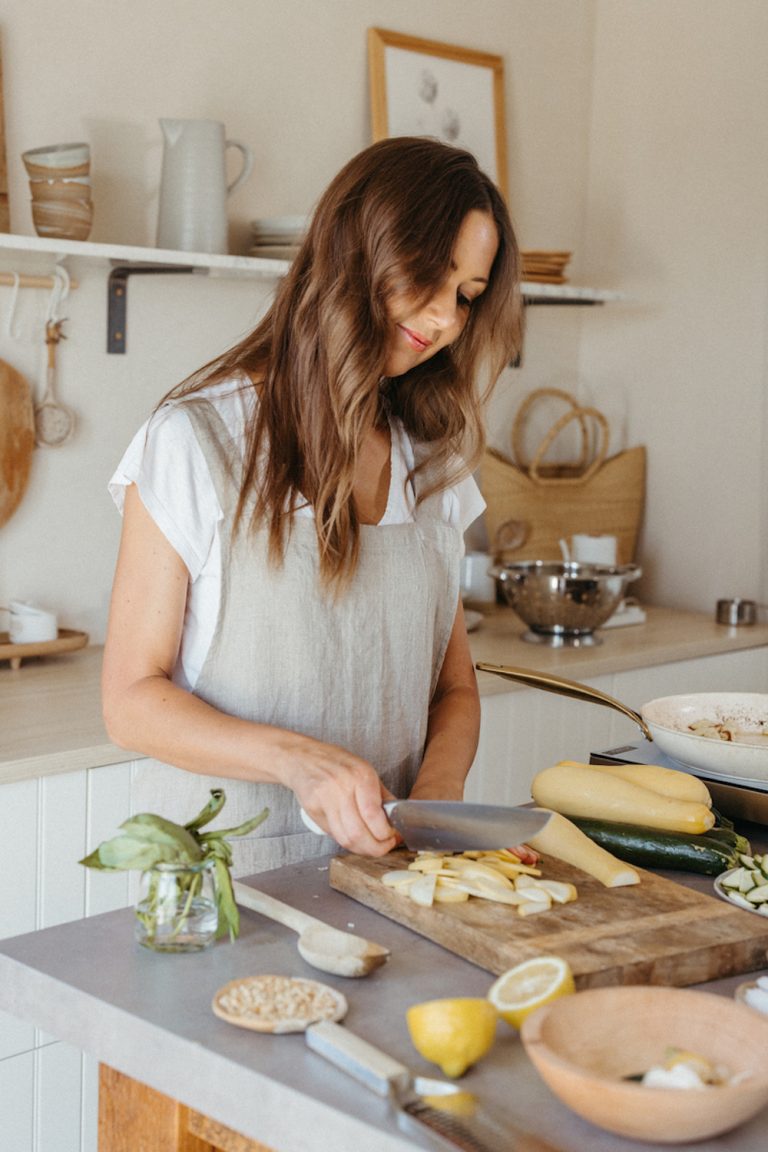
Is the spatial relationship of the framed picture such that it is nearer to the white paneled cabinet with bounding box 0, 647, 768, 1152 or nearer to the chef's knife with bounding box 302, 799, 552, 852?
the white paneled cabinet with bounding box 0, 647, 768, 1152

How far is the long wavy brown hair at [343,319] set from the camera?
1.43 meters

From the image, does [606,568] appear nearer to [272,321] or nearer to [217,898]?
[272,321]

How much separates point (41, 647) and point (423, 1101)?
1.72 m

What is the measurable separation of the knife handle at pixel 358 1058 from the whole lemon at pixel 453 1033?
2cm

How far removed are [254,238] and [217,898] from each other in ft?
6.18

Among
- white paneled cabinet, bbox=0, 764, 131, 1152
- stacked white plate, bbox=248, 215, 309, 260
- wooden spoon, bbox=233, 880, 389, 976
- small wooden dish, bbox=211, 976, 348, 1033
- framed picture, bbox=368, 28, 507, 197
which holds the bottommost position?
white paneled cabinet, bbox=0, 764, 131, 1152

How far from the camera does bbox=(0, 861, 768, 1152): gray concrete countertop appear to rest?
0.86 metres

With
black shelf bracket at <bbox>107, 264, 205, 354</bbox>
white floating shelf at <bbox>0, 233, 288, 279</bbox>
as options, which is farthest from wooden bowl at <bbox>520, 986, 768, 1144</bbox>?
black shelf bracket at <bbox>107, 264, 205, 354</bbox>

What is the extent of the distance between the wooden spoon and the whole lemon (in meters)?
0.14

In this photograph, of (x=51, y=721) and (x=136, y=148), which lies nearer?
(x=51, y=721)

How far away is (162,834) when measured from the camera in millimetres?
1051

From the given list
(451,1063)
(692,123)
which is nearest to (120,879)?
(451,1063)

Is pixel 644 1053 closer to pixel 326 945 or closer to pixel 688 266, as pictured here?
pixel 326 945

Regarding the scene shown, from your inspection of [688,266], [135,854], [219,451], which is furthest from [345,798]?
[688,266]
